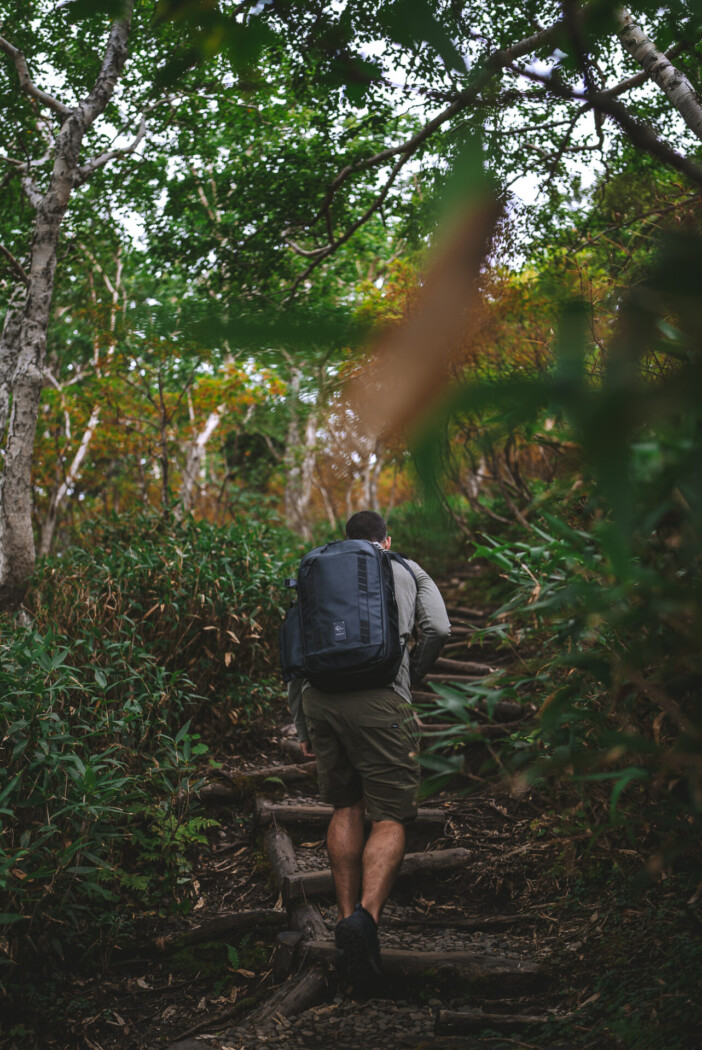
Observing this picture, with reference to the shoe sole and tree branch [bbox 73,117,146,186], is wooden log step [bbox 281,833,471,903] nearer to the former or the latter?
the shoe sole

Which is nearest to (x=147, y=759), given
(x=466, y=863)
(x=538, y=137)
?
(x=466, y=863)

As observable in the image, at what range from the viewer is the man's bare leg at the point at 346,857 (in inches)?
121

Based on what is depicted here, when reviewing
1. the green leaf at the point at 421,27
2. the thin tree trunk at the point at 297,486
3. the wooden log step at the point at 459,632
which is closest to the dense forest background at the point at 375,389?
the green leaf at the point at 421,27

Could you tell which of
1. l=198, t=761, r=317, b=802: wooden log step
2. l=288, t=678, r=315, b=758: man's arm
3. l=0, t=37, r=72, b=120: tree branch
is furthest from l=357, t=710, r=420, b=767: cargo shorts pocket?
l=0, t=37, r=72, b=120: tree branch

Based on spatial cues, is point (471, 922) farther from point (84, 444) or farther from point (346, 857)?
point (84, 444)

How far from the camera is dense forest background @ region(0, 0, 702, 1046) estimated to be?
2.92 ft

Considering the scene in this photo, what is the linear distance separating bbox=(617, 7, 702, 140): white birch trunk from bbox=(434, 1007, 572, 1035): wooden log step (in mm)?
3983

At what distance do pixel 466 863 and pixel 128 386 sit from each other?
820 centimetres

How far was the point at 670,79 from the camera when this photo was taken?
3.75 meters

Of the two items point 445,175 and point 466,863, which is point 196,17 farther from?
point 466,863

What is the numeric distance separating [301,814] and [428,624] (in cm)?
171

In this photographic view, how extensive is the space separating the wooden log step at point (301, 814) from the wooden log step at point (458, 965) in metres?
1.23

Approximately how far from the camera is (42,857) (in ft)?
9.82

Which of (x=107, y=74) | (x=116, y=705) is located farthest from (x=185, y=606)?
(x=107, y=74)
